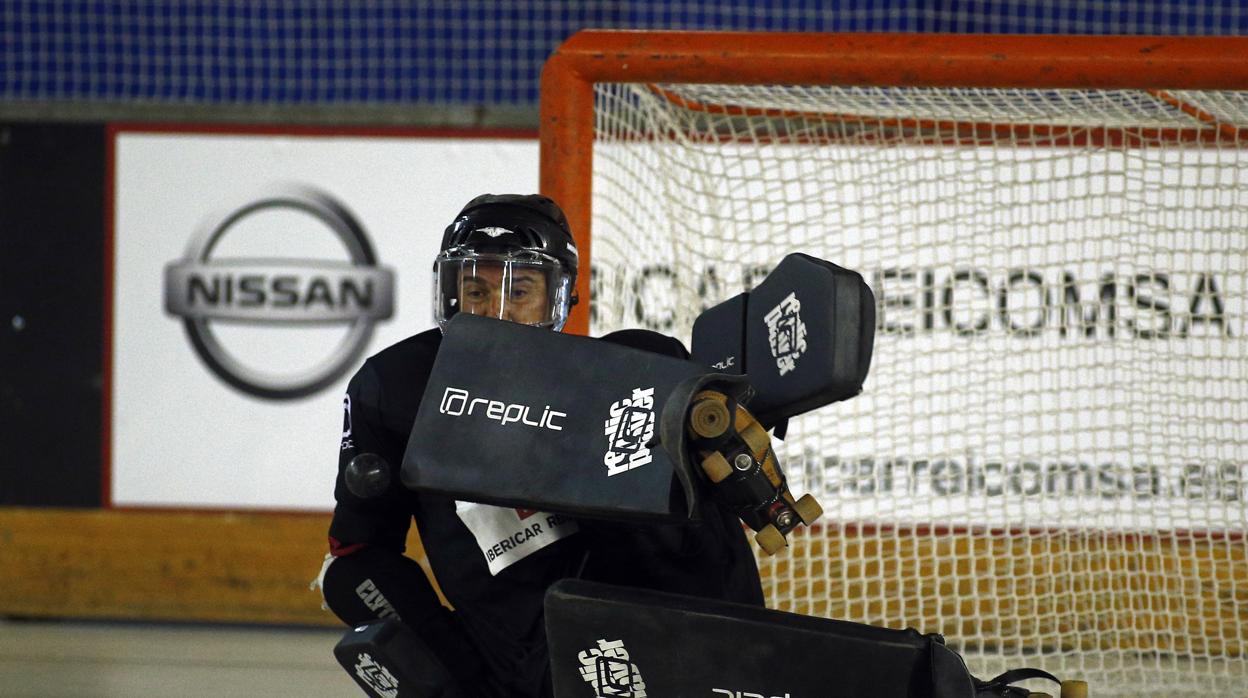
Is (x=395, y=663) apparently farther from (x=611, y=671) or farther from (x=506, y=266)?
(x=506, y=266)

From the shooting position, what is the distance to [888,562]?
3.59 meters

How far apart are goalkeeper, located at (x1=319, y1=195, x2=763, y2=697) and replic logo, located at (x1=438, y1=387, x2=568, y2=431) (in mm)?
223

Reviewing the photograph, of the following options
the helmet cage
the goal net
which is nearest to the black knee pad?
the helmet cage

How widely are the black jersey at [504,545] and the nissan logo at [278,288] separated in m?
2.52

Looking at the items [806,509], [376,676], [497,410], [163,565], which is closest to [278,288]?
[163,565]

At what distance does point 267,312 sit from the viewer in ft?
14.1

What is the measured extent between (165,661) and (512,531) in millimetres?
2636

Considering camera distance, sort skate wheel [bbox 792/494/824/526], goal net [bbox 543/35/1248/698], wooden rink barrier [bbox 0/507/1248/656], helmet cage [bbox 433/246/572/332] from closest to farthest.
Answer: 1. skate wheel [bbox 792/494/824/526]
2. helmet cage [bbox 433/246/572/332]
3. goal net [bbox 543/35/1248/698]
4. wooden rink barrier [bbox 0/507/1248/656]

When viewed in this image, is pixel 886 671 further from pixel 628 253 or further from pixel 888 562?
pixel 888 562

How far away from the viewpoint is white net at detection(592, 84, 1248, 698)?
291cm

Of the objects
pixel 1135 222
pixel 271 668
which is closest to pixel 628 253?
pixel 1135 222

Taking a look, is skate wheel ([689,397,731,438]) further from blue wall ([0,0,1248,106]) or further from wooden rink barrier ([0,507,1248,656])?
blue wall ([0,0,1248,106])

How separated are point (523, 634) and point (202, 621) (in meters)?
3.12

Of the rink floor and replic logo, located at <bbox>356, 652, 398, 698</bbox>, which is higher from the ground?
replic logo, located at <bbox>356, 652, 398, 698</bbox>
